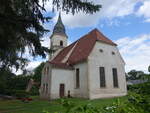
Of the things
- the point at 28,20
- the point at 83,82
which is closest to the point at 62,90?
the point at 83,82

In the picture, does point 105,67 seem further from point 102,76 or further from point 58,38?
point 58,38

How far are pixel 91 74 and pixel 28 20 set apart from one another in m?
14.5

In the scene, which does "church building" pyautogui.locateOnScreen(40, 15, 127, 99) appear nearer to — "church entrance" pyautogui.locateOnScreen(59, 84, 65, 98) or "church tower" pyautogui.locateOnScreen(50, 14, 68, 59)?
"church entrance" pyautogui.locateOnScreen(59, 84, 65, 98)

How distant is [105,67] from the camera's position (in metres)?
21.8

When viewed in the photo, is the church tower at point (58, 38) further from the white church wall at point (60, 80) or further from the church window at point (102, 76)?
the church window at point (102, 76)

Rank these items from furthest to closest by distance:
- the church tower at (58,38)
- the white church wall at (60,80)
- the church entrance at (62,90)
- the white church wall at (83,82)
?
1. the church tower at (58,38)
2. the church entrance at (62,90)
3. the white church wall at (60,80)
4. the white church wall at (83,82)

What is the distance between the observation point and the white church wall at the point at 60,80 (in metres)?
21.4

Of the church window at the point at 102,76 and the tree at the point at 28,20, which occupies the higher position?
the tree at the point at 28,20

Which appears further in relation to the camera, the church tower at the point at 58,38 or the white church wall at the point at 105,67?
the church tower at the point at 58,38

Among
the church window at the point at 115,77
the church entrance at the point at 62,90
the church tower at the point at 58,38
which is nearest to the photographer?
the church entrance at the point at 62,90

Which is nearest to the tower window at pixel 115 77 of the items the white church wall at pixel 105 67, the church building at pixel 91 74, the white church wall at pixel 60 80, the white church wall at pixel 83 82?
the church building at pixel 91 74

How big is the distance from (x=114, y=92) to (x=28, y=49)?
16.9 meters

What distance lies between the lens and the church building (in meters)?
20.2

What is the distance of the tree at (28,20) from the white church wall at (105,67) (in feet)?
42.6
